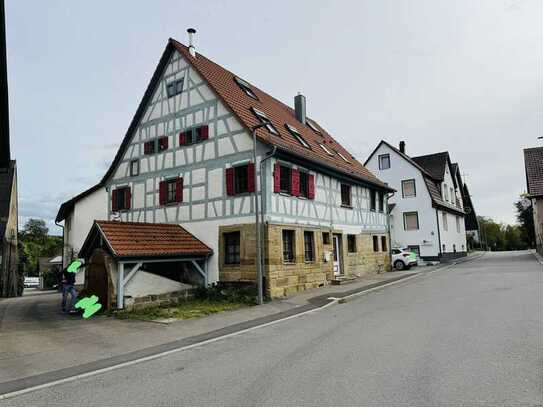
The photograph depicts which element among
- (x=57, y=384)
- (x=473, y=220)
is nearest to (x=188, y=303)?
(x=57, y=384)

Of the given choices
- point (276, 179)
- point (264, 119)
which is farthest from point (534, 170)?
point (276, 179)

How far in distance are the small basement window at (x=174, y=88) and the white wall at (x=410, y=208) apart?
2029 cm

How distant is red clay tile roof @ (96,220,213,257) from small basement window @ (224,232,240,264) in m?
0.65

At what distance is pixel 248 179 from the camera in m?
14.8

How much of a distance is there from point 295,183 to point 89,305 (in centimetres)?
836

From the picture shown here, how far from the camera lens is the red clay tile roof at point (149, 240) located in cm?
1236

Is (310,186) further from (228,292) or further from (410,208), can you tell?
(410,208)

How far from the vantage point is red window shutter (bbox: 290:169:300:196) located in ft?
51.5

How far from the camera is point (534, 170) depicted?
29.6 m

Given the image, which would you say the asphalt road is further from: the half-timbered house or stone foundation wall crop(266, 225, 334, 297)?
the half-timbered house

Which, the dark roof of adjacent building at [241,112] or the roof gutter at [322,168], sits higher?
the dark roof of adjacent building at [241,112]

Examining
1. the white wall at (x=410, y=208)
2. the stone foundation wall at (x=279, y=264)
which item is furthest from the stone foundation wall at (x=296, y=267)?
the white wall at (x=410, y=208)

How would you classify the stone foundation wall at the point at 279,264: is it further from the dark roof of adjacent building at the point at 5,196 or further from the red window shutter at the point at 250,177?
the dark roof of adjacent building at the point at 5,196

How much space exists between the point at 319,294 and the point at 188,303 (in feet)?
14.7
